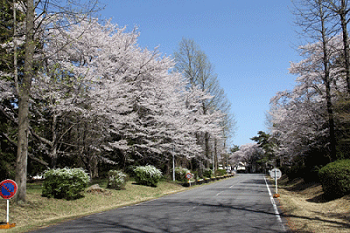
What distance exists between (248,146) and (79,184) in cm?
10188

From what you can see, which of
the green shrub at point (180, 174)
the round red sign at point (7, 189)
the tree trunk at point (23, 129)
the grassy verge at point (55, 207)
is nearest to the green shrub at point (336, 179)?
the grassy verge at point (55, 207)

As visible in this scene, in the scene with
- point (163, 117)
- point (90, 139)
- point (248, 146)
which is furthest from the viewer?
point (248, 146)

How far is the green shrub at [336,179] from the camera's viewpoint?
12.9 meters

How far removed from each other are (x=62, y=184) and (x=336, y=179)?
1188 cm

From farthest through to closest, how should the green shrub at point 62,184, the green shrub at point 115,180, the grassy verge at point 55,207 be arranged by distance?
1. the green shrub at point 115,180
2. the green shrub at point 62,184
3. the grassy verge at point 55,207

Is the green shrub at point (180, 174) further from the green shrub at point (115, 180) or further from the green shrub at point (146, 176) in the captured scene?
the green shrub at point (115, 180)

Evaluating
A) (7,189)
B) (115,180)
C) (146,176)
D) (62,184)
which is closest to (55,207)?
(62,184)

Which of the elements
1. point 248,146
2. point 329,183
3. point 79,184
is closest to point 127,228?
point 79,184

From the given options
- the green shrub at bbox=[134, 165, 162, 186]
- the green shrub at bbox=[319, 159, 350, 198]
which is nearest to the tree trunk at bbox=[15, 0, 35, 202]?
the green shrub at bbox=[134, 165, 162, 186]

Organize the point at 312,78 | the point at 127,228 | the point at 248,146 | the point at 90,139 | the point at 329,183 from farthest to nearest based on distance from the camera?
1. the point at 248,146
2. the point at 312,78
3. the point at 90,139
4. the point at 329,183
5. the point at 127,228

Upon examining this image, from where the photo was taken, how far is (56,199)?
543 inches

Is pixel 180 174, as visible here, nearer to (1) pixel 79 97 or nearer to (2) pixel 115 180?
(2) pixel 115 180

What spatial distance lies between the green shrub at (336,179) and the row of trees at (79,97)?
11837 mm

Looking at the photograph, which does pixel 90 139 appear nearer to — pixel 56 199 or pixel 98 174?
pixel 56 199
